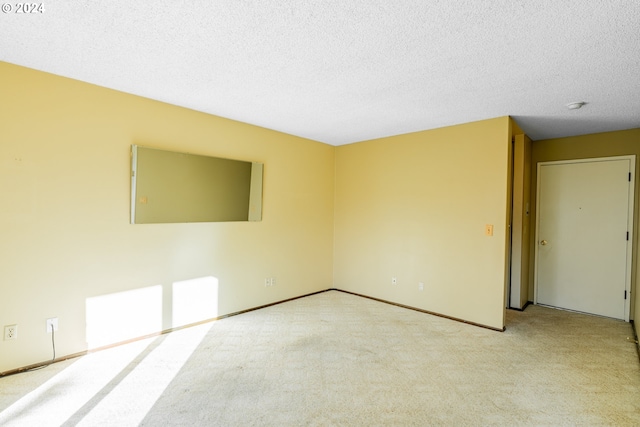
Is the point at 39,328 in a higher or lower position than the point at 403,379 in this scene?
higher

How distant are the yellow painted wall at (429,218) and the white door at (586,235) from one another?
5.44 feet

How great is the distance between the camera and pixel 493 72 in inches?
94.2

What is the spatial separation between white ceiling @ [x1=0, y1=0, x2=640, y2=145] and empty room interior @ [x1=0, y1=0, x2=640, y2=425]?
2cm

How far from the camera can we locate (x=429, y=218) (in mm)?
4152

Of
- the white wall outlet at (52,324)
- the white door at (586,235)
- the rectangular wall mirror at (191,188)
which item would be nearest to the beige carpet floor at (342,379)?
the white wall outlet at (52,324)

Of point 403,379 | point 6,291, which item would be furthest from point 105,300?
point 403,379

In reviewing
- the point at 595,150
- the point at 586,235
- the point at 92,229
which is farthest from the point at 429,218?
the point at 92,229

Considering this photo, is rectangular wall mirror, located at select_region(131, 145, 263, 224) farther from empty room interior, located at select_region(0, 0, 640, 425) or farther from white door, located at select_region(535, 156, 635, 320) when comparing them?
white door, located at select_region(535, 156, 635, 320)

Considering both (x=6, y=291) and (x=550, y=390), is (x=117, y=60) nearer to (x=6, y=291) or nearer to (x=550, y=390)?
(x=6, y=291)

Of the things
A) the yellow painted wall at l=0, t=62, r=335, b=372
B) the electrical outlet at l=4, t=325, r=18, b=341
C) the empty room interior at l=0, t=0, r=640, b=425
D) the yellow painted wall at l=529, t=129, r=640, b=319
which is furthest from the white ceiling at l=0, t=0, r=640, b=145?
the electrical outlet at l=4, t=325, r=18, b=341

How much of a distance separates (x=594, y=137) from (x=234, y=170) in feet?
15.8

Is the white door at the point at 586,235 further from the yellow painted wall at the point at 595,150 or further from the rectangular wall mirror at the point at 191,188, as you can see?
the rectangular wall mirror at the point at 191,188

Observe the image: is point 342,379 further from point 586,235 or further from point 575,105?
point 586,235

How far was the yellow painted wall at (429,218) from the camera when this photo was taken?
11.8 feet
